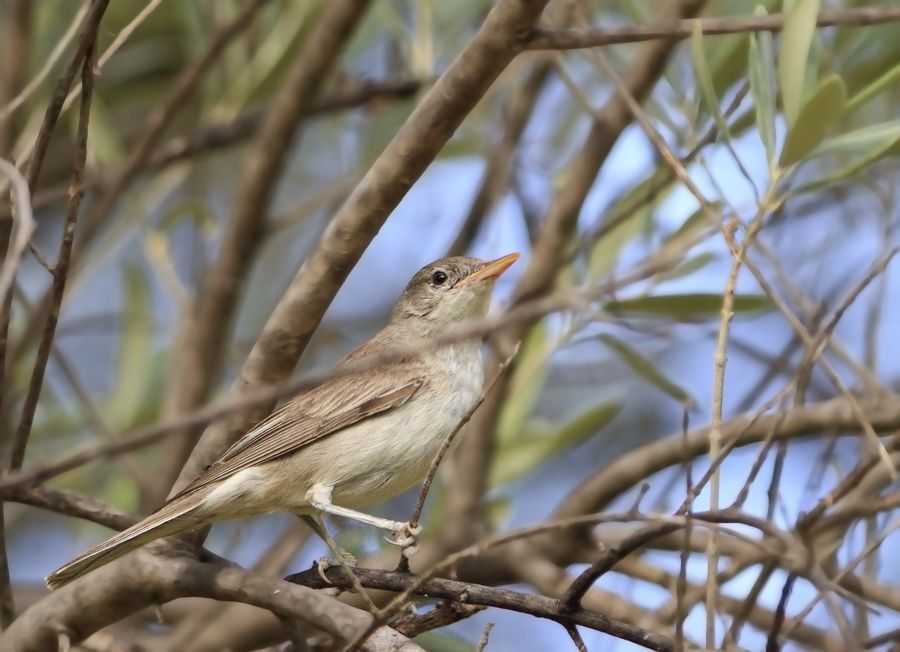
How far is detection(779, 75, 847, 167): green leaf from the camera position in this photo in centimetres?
321

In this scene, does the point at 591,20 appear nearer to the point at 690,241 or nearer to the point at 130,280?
the point at 690,241

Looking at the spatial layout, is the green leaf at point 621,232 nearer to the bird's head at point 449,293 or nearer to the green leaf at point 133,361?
the bird's head at point 449,293

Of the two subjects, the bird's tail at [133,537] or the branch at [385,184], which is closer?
the branch at [385,184]

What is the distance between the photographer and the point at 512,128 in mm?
6117

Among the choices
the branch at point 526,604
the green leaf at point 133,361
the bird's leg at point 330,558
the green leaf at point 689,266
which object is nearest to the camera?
the branch at point 526,604

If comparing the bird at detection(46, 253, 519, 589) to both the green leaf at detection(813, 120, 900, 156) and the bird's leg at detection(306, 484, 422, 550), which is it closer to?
the bird's leg at detection(306, 484, 422, 550)

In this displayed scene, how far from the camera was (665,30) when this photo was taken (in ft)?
11.0

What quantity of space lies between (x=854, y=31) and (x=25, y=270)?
594cm

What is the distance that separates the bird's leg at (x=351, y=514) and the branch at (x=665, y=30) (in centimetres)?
144

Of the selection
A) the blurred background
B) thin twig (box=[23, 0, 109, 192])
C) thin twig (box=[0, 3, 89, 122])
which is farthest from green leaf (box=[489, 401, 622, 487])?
thin twig (box=[23, 0, 109, 192])

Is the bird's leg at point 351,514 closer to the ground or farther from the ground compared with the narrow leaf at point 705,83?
closer to the ground

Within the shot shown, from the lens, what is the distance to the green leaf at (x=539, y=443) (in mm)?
5543

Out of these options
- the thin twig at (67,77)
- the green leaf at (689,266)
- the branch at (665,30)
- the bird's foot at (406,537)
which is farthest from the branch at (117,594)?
the green leaf at (689,266)

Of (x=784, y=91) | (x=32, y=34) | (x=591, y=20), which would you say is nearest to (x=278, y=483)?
(x=784, y=91)
